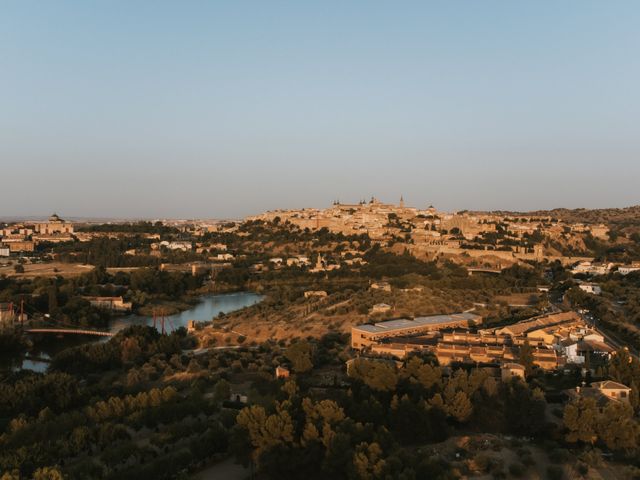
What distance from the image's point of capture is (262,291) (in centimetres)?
3634

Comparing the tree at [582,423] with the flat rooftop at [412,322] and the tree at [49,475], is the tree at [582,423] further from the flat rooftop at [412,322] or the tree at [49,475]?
the flat rooftop at [412,322]

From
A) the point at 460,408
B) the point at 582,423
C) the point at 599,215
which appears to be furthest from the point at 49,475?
the point at 599,215

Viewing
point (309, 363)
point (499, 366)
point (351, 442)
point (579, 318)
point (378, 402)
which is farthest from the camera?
point (579, 318)

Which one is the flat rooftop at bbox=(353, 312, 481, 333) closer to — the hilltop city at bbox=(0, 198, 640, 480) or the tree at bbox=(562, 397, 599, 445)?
the hilltop city at bbox=(0, 198, 640, 480)

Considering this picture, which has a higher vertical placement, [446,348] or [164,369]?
[446,348]

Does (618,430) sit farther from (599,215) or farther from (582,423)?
(599,215)

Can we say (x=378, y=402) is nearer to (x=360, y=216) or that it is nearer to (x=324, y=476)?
(x=324, y=476)

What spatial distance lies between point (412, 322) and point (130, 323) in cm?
1406

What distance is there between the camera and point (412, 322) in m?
18.8

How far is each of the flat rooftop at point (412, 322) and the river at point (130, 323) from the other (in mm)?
10027

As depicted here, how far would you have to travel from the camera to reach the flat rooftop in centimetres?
1758

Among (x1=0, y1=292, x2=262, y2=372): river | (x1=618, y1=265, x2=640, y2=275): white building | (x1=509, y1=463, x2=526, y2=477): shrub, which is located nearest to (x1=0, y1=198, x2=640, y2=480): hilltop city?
(x1=509, y1=463, x2=526, y2=477): shrub

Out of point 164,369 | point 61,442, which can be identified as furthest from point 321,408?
point 164,369

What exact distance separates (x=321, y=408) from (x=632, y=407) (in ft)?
18.5
